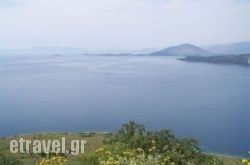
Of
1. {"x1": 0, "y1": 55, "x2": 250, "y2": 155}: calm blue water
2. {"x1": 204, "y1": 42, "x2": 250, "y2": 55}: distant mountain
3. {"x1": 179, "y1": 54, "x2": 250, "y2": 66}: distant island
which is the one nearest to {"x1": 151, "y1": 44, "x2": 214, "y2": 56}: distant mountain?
{"x1": 204, "y1": 42, "x2": 250, "y2": 55}: distant mountain

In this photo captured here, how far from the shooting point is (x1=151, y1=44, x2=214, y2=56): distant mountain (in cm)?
11676

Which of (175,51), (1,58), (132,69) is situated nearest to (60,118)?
(132,69)

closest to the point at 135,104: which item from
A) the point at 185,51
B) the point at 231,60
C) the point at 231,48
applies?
the point at 231,60

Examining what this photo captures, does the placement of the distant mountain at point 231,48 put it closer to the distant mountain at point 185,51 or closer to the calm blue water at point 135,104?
the distant mountain at point 185,51

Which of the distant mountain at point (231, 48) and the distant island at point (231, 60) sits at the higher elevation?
the distant mountain at point (231, 48)

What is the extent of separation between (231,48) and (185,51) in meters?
13.0

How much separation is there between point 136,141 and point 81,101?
3923 cm

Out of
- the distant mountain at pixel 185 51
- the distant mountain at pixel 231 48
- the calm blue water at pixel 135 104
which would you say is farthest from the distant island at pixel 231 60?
the distant mountain at pixel 185 51

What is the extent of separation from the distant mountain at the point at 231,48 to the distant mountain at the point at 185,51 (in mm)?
5450

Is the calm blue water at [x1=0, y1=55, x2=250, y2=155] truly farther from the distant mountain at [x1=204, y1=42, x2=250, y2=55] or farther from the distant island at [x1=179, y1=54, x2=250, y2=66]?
the distant mountain at [x1=204, y1=42, x2=250, y2=55]

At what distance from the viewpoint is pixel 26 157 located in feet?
23.8

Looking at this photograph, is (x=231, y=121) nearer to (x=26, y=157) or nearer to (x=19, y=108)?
(x=19, y=108)

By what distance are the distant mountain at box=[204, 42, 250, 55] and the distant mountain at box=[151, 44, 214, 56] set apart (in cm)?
545

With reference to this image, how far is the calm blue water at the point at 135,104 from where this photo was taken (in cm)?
3195
